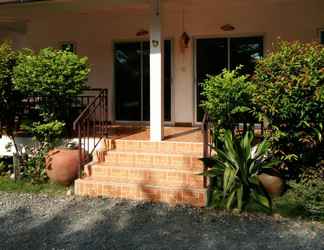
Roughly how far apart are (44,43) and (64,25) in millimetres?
795

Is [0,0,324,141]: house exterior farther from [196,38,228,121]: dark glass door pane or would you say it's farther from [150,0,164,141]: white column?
[150,0,164,141]: white column

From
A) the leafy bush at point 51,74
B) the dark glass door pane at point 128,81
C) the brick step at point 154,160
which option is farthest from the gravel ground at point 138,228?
the dark glass door pane at point 128,81

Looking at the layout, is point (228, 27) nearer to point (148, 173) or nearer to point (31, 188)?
point (148, 173)

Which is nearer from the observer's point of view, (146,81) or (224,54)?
(224,54)

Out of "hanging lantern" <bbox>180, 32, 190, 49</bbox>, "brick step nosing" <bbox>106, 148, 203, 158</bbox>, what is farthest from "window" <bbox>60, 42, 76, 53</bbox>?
"brick step nosing" <bbox>106, 148, 203, 158</bbox>

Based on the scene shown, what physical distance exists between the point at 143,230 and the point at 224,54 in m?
6.03

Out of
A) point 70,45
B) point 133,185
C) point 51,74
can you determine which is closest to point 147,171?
point 133,185

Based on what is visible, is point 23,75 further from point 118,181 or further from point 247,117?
point 247,117

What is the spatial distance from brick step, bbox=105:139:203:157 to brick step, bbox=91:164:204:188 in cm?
57

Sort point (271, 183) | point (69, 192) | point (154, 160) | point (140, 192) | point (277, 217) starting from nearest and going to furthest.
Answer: point (277, 217) → point (271, 183) → point (140, 192) → point (69, 192) → point (154, 160)

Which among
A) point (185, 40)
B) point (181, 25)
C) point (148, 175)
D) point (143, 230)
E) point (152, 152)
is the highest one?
point (181, 25)

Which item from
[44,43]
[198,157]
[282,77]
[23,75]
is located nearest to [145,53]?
[44,43]

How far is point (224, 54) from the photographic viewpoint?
34.5 feet

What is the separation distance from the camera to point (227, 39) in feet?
34.3
